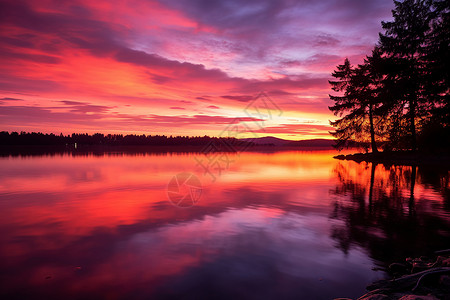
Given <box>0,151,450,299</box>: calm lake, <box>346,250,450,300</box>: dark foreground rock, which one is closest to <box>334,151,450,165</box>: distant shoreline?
<box>0,151,450,299</box>: calm lake

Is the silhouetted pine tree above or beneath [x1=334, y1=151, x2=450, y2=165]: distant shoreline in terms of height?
above

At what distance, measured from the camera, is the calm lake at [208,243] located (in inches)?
227

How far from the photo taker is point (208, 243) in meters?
8.23

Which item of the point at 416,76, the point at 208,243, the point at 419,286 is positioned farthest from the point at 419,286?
the point at 416,76

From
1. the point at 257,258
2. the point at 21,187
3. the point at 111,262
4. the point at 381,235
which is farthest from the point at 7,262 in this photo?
the point at 21,187

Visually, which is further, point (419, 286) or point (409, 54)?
point (409, 54)

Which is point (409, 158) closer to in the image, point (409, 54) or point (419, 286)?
point (409, 54)

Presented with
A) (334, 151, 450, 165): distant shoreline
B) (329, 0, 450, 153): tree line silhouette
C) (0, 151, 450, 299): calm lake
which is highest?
(329, 0, 450, 153): tree line silhouette

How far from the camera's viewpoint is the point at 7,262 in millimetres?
6711

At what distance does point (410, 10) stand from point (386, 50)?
16.0 ft

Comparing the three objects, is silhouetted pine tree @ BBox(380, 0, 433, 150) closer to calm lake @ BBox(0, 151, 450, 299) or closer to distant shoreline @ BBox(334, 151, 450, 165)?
distant shoreline @ BBox(334, 151, 450, 165)

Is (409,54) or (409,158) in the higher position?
(409,54)

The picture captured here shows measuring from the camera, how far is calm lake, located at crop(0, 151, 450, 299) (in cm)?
575

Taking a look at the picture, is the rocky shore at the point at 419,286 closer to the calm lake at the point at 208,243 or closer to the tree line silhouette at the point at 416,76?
the calm lake at the point at 208,243
